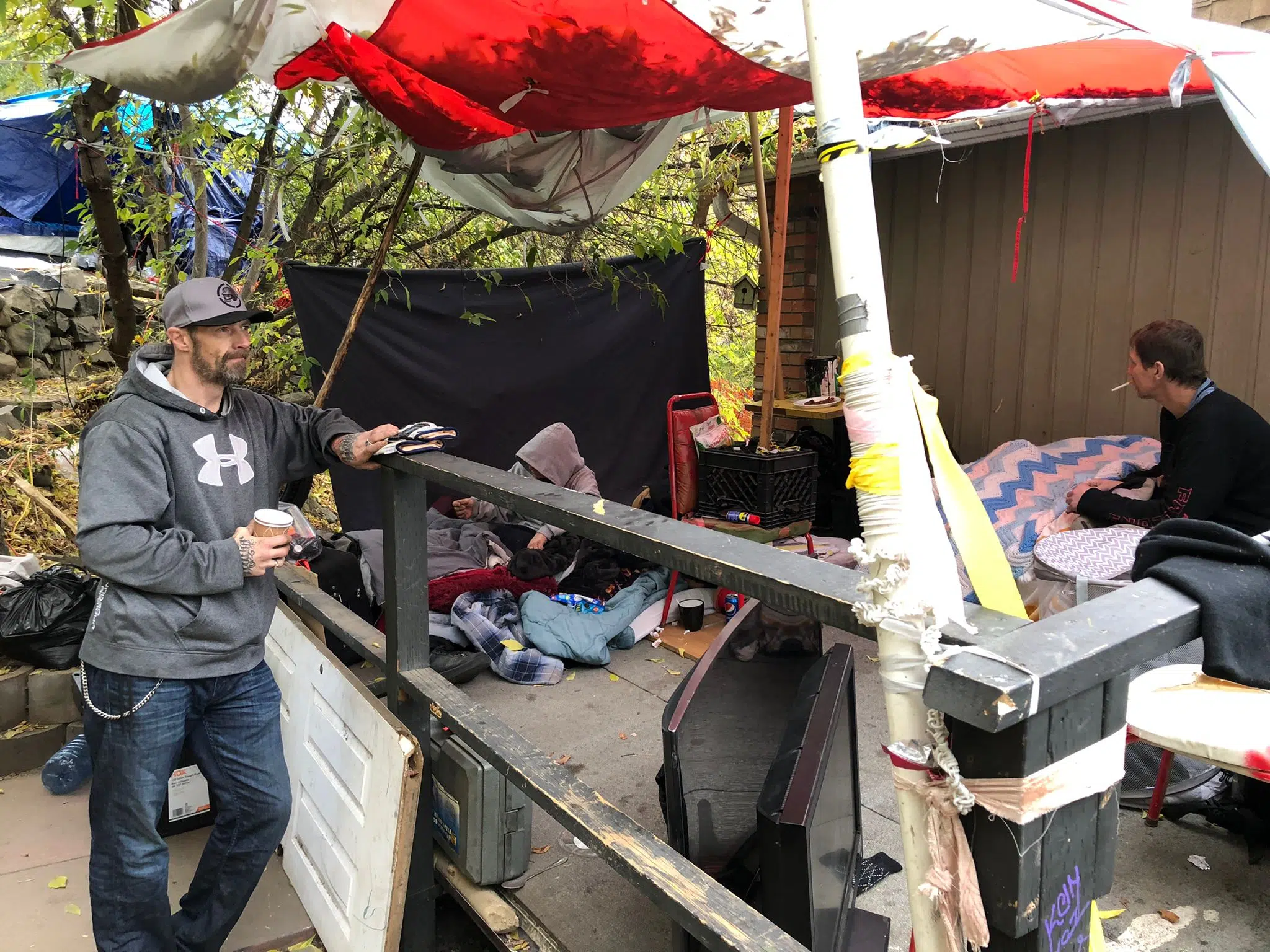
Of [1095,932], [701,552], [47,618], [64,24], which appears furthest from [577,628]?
[1095,932]

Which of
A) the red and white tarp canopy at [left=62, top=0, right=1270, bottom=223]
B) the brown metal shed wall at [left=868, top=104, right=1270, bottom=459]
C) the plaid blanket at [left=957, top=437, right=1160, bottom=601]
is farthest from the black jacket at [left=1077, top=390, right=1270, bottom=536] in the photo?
the red and white tarp canopy at [left=62, top=0, right=1270, bottom=223]

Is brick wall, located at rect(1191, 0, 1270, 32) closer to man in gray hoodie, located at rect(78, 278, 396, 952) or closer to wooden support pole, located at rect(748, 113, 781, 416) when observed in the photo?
wooden support pole, located at rect(748, 113, 781, 416)

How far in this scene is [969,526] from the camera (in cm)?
102

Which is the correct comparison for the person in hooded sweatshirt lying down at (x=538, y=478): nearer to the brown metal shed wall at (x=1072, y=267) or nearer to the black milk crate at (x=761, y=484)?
the black milk crate at (x=761, y=484)

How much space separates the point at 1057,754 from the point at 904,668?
16cm

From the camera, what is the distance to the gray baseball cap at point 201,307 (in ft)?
7.68

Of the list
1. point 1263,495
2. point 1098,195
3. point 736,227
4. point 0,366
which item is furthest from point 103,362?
point 1263,495

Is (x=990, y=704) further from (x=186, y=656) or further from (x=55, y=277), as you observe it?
(x=55, y=277)

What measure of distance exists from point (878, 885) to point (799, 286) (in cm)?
477

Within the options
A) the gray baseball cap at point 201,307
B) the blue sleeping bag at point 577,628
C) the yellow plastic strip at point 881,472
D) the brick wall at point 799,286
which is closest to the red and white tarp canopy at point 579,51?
the gray baseball cap at point 201,307

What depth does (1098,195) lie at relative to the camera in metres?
5.20

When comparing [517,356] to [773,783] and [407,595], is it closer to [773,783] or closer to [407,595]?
[407,595]

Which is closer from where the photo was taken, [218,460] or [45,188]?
[218,460]

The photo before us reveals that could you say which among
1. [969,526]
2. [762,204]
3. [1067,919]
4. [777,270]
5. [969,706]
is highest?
[762,204]
